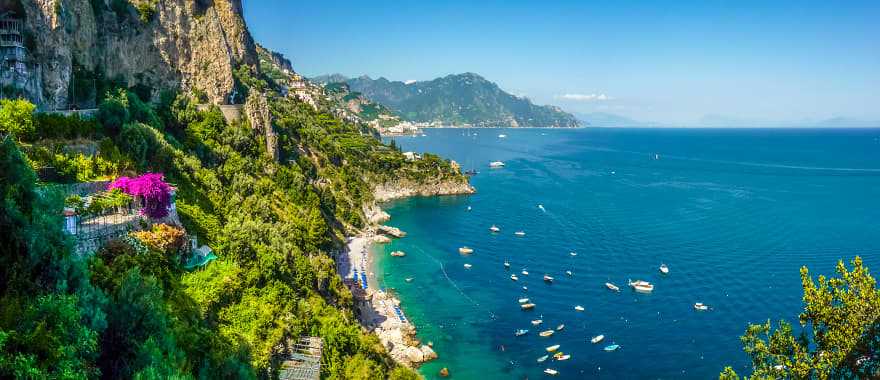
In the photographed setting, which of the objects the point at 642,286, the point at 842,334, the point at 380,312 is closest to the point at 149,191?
the point at 380,312

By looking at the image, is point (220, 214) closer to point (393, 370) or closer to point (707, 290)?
point (393, 370)

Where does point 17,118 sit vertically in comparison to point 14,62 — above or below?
below

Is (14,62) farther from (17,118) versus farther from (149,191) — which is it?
(149,191)

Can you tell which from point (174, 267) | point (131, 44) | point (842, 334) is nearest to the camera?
point (842, 334)

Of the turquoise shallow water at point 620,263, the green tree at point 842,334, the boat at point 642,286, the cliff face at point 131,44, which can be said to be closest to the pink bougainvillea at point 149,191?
the cliff face at point 131,44

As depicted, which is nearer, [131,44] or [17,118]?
[17,118]

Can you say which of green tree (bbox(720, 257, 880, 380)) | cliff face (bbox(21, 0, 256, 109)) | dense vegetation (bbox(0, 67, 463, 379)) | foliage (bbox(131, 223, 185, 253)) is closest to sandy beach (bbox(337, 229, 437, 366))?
dense vegetation (bbox(0, 67, 463, 379))
